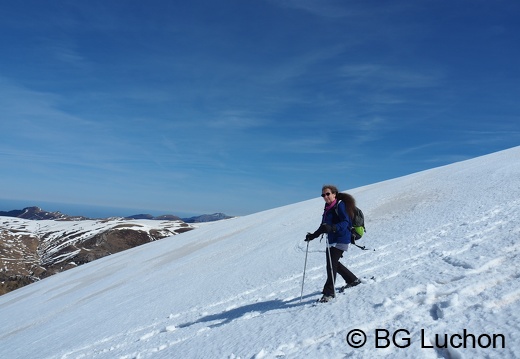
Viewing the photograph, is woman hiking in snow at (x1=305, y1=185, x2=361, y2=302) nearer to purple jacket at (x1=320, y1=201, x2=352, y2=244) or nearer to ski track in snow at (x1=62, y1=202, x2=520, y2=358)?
purple jacket at (x1=320, y1=201, x2=352, y2=244)

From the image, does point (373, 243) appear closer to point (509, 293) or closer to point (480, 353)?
point (509, 293)

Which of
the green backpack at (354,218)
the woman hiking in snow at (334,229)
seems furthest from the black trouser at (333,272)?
the green backpack at (354,218)

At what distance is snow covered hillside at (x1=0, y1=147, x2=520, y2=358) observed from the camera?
5211 mm

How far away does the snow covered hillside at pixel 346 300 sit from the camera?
5.21 meters

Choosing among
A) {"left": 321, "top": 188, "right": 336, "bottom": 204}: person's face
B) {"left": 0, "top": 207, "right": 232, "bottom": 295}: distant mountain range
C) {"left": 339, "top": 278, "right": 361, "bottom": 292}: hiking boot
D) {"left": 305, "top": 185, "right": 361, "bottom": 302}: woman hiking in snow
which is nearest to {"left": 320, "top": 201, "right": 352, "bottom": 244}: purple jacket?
{"left": 305, "top": 185, "right": 361, "bottom": 302}: woman hiking in snow

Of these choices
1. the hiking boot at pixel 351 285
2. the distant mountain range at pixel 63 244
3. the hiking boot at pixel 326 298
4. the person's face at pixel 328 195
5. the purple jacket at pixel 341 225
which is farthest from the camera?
the distant mountain range at pixel 63 244

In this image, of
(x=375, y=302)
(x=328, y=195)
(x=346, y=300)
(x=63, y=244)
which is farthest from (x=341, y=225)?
(x=63, y=244)

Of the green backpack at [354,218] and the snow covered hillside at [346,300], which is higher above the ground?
the green backpack at [354,218]

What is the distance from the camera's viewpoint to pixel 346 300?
23.5ft

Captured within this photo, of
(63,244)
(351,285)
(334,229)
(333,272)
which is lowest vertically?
(63,244)

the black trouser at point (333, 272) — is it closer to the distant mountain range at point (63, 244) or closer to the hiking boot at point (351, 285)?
the hiking boot at point (351, 285)

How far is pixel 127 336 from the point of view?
33.1 ft

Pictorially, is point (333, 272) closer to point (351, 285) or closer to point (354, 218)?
point (351, 285)

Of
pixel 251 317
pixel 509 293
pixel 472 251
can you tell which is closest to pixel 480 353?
pixel 509 293
